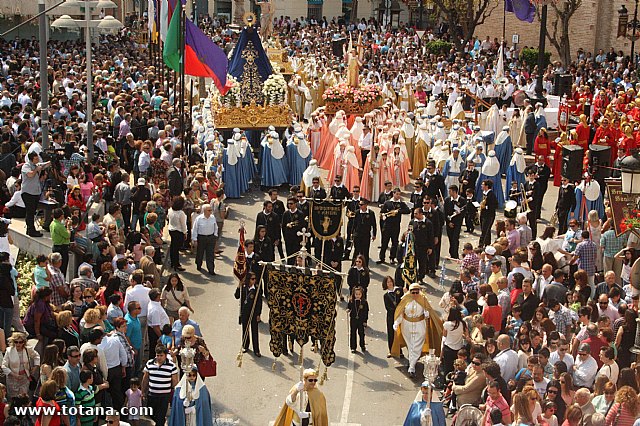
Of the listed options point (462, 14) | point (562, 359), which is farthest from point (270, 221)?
point (462, 14)

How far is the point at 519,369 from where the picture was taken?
37.7 feet

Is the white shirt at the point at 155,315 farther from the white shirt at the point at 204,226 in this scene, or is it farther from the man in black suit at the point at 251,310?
the white shirt at the point at 204,226

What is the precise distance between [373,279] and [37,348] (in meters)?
6.38

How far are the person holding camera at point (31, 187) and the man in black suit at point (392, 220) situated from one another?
5379 millimetres

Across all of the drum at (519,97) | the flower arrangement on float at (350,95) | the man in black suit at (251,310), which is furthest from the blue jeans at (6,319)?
the drum at (519,97)

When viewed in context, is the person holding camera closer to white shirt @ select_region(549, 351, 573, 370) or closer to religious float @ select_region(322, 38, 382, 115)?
white shirt @ select_region(549, 351, 573, 370)

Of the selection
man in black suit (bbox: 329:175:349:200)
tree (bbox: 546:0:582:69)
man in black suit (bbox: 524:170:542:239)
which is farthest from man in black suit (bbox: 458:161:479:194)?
tree (bbox: 546:0:582:69)

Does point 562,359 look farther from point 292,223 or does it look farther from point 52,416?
point 292,223

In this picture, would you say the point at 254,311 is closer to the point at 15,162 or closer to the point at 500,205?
the point at 15,162

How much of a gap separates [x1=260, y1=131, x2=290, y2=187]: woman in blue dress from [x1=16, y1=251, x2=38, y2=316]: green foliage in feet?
22.2

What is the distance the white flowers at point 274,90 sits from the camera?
23.7m

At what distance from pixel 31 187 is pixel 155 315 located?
14.6 feet

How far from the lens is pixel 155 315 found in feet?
41.3

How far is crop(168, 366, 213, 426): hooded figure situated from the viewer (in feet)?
35.0
